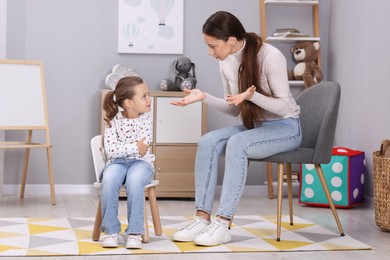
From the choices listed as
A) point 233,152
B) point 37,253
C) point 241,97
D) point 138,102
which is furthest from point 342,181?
point 37,253

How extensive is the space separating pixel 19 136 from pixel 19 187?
1.07 feet

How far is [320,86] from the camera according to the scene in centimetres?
304

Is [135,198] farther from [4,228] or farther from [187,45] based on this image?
[187,45]

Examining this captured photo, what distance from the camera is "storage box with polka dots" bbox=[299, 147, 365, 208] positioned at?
3840 millimetres

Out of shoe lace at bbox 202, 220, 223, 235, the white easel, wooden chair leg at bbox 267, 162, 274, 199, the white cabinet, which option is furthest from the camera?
wooden chair leg at bbox 267, 162, 274, 199

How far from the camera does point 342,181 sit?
3.86m

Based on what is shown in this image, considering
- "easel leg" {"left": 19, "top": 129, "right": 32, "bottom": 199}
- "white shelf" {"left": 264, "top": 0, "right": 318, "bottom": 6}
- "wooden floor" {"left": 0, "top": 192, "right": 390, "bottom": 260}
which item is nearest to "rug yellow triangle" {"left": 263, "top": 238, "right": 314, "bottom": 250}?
"wooden floor" {"left": 0, "top": 192, "right": 390, "bottom": 260}

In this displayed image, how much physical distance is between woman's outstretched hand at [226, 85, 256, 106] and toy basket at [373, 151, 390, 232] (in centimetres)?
85

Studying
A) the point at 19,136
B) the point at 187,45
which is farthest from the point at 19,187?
the point at 187,45

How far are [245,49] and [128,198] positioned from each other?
777 mm

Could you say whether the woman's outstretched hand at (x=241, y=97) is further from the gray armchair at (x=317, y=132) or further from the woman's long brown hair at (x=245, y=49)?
the gray armchair at (x=317, y=132)

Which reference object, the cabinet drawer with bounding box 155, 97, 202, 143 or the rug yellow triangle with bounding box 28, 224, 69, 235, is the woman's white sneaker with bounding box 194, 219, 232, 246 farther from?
the cabinet drawer with bounding box 155, 97, 202, 143

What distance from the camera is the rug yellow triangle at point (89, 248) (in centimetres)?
244

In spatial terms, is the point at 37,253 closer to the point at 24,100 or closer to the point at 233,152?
the point at 233,152
